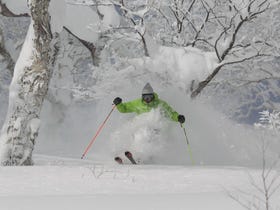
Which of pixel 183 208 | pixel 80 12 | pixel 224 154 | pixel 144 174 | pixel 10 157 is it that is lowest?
pixel 224 154

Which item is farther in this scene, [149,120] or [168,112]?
[168,112]

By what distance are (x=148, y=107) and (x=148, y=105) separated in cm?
4

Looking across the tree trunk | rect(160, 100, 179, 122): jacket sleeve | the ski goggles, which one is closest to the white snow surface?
the tree trunk

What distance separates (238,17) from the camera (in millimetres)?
10617

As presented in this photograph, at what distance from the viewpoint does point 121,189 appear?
4.05m

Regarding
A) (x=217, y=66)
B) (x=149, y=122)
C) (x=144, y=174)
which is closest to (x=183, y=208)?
(x=144, y=174)

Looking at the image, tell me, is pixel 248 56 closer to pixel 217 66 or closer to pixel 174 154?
pixel 217 66

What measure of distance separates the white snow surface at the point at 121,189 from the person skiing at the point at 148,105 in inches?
150

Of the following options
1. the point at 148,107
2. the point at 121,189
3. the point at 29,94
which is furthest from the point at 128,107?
the point at 121,189

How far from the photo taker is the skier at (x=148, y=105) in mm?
9023

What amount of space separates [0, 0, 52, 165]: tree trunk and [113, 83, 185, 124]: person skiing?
262 centimetres

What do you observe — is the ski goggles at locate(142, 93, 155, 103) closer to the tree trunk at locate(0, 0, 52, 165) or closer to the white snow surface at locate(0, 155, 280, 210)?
the tree trunk at locate(0, 0, 52, 165)

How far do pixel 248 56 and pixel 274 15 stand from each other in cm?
237

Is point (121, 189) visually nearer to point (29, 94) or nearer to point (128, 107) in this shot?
point (29, 94)
